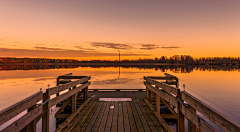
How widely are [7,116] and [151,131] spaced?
4.60 meters

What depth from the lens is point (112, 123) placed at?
241 inches

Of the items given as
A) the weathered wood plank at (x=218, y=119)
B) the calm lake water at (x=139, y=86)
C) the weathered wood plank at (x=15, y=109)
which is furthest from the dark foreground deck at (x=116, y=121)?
the calm lake water at (x=139, y=86)

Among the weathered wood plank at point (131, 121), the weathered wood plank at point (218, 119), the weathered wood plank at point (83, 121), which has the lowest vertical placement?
the weathered wood plank at point (131, 121)

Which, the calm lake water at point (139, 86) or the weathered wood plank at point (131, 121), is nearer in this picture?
the weathered wood plank at point (131, 121)

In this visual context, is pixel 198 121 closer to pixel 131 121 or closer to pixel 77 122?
pixel 131 121

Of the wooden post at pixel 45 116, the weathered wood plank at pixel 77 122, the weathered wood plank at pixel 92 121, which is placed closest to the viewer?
the wooden post at pixel 45 116

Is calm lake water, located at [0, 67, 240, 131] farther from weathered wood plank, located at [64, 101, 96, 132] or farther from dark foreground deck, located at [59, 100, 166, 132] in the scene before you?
dark foreground deck, located at [59, 100, 166, 132]

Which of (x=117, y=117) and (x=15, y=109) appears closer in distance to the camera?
(x=15, y=109)

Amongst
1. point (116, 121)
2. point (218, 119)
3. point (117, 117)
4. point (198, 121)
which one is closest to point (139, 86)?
point (117, 117)

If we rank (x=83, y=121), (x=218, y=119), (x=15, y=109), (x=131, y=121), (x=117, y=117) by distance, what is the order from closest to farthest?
(x=218, y=119) → (x=15, y=109) → (x=83, y=121) → (x=131, y=121) → (x=117, y=117)

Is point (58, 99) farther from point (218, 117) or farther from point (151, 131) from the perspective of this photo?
point (218, 117)

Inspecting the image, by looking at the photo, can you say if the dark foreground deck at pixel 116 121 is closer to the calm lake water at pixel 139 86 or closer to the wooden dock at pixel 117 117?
the wooden dock at pixel 117 117

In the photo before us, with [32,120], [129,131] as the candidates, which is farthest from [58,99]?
[129,131]

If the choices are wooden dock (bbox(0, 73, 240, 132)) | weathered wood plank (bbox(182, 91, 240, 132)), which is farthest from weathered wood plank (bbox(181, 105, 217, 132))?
weathered wood plank (bbox(182, 91, 240, 132))
